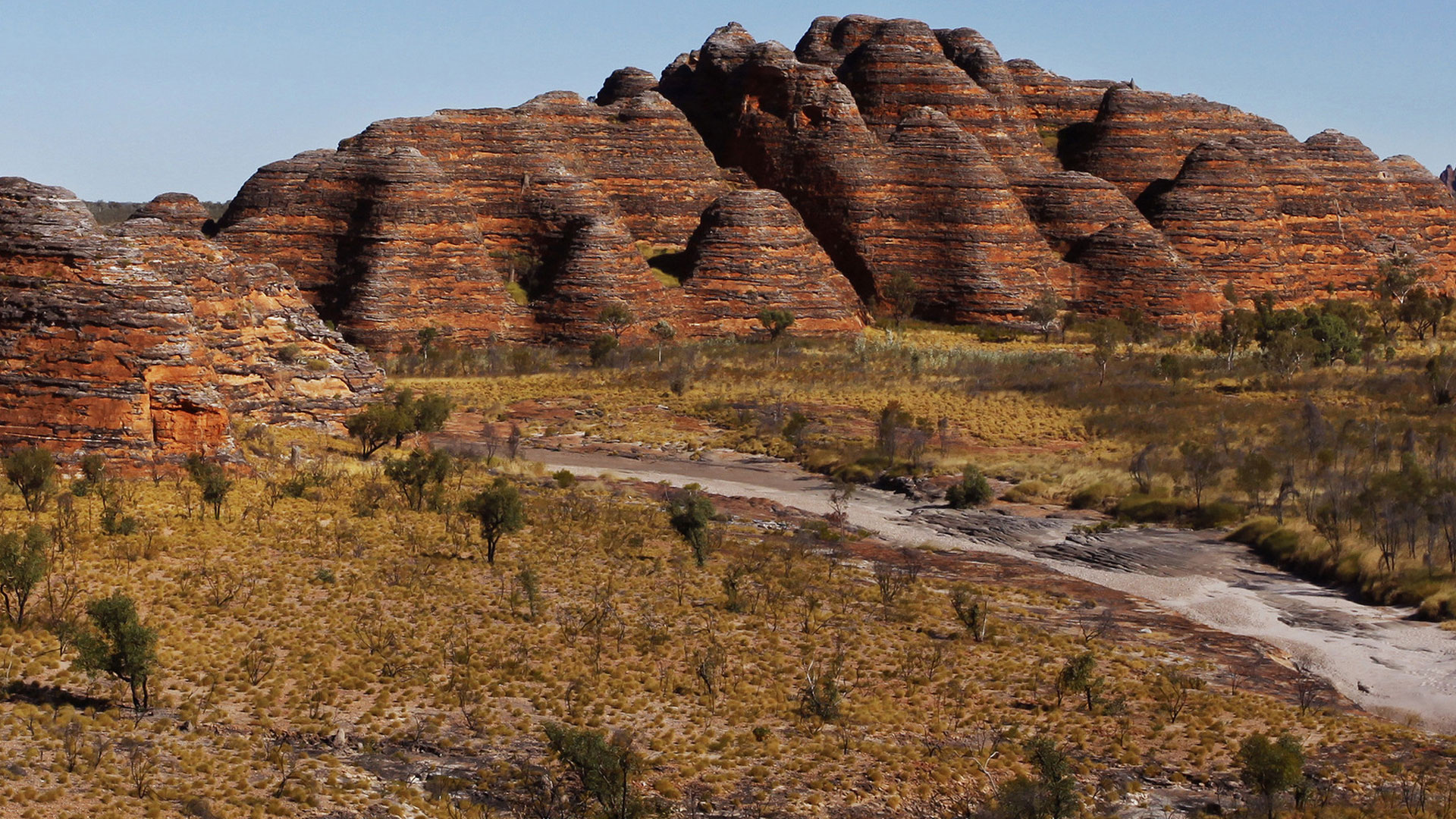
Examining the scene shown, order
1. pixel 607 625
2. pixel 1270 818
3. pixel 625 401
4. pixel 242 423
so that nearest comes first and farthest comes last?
pixel 1270 818 < pixel 607 625 < pixel 242 423 < pixel 625 401

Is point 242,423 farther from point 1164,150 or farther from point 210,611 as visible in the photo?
point 1164,150

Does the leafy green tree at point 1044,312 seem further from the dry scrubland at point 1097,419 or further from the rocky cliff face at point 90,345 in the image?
the rocky cliff face at point 90,345

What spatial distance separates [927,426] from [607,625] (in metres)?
22.8

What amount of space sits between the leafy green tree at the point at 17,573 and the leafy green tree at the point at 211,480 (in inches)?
188

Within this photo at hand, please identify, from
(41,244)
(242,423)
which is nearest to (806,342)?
(242,423)

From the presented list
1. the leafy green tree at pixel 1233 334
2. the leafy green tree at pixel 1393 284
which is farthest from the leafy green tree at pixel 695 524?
the leafy green tree at pixel 1393 284

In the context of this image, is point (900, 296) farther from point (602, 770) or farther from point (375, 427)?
point (602, 770)

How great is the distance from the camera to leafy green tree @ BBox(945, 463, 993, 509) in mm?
35906

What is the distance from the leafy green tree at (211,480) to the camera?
2528cm

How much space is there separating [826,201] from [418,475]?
4288 centimetres

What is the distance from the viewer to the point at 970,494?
118 feet

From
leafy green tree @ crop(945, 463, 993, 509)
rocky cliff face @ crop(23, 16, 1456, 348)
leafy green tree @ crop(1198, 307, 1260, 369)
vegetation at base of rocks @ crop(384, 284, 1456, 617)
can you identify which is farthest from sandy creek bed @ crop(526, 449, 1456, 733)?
leafy green tree @ crop(1198, 307, 1260, 369)

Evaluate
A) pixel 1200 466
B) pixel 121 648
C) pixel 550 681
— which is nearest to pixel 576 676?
pixel 550 681

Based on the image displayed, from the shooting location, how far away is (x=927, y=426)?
4428 centimetres
